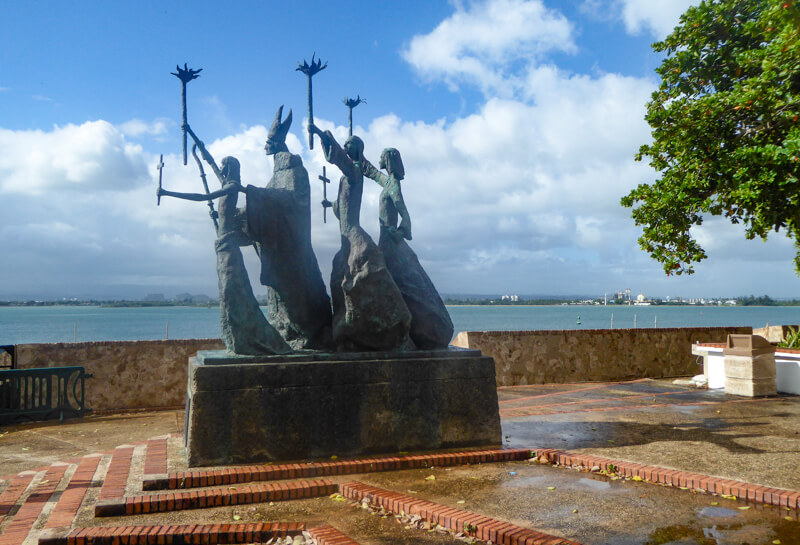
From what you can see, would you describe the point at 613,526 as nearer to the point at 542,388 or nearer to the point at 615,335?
the point at 542,388

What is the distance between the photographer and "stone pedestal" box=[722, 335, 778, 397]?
11812 mm

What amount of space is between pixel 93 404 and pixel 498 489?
28.2 ft

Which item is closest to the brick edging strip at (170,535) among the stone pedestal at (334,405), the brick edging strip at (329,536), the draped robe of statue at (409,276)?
the brick edging strip at (329,536)

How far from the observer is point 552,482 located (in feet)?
19.9

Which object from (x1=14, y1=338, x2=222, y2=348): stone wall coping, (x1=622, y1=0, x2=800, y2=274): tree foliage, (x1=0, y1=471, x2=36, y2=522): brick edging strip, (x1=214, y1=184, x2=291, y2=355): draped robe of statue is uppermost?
(x1=622, y1=0, x2=800, y2=274): tree foliage

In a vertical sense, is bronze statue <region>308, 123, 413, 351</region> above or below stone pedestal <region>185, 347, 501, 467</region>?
above

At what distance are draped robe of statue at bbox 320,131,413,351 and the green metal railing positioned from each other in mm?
5934

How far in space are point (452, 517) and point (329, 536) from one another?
3.11ft

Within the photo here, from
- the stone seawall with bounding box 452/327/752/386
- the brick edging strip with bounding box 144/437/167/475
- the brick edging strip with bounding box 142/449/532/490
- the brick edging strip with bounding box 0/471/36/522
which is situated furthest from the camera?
the stone seawall with bounding box 452/327/752/386

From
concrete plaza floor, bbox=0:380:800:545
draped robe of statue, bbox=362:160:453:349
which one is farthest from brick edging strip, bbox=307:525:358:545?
draped robe of statue, bbox=362:160:453:349

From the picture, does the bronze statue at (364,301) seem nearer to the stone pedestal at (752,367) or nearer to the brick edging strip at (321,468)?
the brick edging strip at (321,468)

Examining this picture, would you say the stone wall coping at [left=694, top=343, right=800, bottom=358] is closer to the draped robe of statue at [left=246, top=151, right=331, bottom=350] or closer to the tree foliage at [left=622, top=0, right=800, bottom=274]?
the tree foliage at [left=622, top=0, right=800, bottom=274]

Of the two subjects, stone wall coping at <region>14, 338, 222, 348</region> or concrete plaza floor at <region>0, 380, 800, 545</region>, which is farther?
stone wall coping at <region>14, 338, 222, 348</region>

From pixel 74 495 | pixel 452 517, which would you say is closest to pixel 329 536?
pixel 452 517
